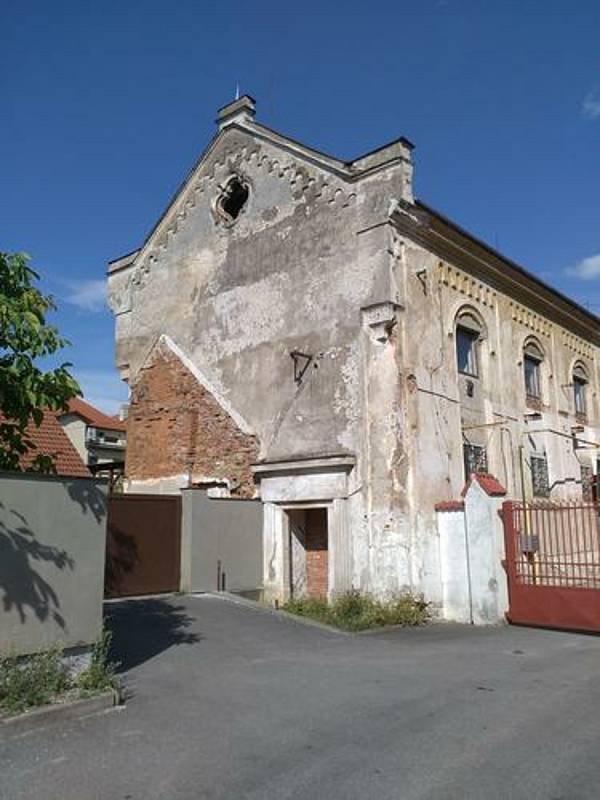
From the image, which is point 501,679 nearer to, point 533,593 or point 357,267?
point 533,593

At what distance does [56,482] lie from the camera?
24.8 feet

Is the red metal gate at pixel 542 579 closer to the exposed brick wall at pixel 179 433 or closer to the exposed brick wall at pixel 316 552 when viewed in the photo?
the exposed brick wall at pixel 316 552

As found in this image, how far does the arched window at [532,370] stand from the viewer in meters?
20.2

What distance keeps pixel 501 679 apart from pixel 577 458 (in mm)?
14238

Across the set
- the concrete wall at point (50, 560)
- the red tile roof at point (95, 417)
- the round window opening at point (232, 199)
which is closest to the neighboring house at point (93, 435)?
the red tile roof at point (95, 417)

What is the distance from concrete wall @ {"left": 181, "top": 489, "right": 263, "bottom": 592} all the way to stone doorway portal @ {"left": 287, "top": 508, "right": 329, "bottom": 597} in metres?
0.75

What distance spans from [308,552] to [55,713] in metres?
10.2

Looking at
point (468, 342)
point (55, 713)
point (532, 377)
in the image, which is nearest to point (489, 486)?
point (468, 342)

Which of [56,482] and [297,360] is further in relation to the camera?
[297,360]

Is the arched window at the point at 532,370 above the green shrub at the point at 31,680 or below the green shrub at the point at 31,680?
above

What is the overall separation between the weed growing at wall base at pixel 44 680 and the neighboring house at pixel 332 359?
7.69m

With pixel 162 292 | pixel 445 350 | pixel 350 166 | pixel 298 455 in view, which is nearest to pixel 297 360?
pixel 298 455

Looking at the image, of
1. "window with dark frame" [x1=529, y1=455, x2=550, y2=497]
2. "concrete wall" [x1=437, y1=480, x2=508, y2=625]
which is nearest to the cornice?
"window with dark frame" [x1=529, y1=455, x2=550, y2=497]

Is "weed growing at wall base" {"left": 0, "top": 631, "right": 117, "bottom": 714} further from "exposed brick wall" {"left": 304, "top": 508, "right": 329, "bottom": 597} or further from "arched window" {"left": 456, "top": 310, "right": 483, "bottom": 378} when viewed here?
"arched window" {"left": 456, "top": 310, "right": 483, "bottom": 378}
